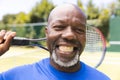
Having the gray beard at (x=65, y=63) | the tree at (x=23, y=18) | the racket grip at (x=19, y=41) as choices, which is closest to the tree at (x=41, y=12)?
the tree at (x=23, y=18)

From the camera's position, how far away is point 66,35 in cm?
255

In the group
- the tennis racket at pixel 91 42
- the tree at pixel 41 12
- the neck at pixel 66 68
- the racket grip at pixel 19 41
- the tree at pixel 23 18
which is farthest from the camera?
the tree at pixel 23 18

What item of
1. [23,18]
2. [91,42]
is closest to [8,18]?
[23,18]

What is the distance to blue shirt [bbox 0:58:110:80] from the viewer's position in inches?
103

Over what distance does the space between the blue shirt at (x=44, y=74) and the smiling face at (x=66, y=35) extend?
0.28ft

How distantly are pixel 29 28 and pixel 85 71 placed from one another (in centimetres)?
2146

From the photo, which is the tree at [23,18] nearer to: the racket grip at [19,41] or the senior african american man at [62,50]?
the racket grip at [19,41]

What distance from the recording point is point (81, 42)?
2.63m

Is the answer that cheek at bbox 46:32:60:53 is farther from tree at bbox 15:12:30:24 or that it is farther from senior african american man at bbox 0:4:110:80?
tree at bbox 15:12:30:24

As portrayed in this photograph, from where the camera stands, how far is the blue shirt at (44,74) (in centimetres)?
262

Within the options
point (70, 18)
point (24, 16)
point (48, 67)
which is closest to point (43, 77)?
point (48, 67)

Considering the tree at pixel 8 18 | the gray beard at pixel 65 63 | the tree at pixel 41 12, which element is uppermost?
the gray beard at pixel 65 63

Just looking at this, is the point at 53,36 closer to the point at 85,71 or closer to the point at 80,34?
the point at 80,34

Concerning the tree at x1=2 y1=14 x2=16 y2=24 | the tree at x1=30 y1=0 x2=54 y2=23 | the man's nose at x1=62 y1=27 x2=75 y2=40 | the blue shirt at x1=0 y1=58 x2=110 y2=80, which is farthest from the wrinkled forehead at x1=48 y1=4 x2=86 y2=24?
the tree at x1=2 y1=14 x2=16 y2=24
